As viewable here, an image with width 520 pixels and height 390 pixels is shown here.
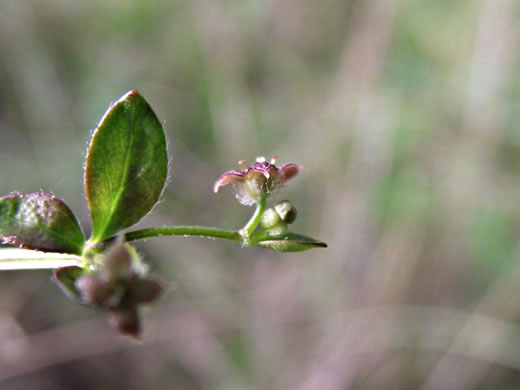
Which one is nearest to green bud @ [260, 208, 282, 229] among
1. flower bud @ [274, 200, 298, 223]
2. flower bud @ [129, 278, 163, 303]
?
flower bud @ [274, 200, 298, 223]

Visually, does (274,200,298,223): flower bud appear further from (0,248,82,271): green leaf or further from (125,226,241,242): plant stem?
(0,248,82,271): green leaf

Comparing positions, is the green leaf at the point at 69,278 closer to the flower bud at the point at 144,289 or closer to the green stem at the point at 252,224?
the flower bud at the point at 144,289

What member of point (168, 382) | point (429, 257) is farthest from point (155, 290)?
point (429, 257)

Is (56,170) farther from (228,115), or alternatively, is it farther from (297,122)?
(297,122)

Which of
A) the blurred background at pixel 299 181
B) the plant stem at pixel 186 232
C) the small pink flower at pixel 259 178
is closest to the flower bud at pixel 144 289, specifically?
the plant stem at pixel 186 232

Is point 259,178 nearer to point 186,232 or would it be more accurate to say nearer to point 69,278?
point 186,232
